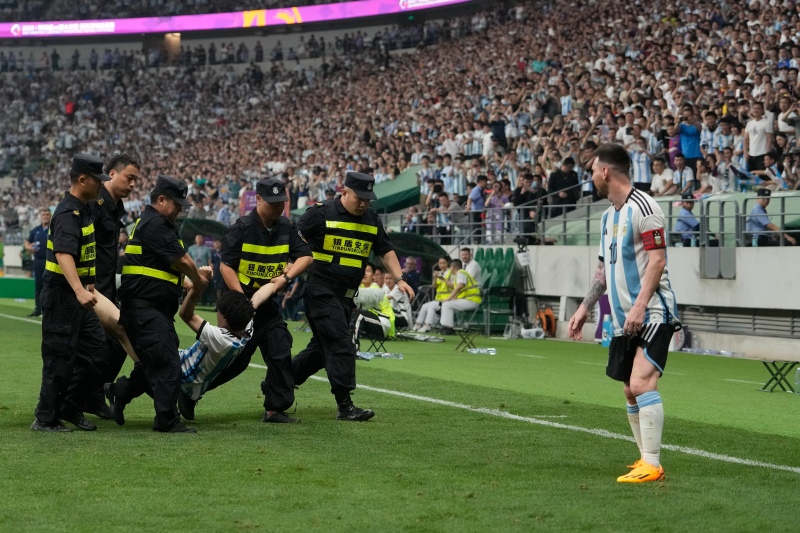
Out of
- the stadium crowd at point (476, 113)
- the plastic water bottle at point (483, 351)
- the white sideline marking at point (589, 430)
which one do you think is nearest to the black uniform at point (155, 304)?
the white sideline marking at point (589, 430)

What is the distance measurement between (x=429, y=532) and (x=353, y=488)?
121cm

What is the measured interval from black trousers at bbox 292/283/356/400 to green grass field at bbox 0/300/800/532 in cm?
40

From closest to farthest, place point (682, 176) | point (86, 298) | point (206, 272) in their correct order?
point (86, 298)
point (206, 272)
point (682, 176)

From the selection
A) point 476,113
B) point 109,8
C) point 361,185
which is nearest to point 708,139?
point 476,113

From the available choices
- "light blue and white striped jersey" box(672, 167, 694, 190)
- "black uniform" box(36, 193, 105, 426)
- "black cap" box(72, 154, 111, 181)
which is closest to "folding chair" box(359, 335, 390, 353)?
"light blue and white striped jersey" box(672, 167, 694, 190)

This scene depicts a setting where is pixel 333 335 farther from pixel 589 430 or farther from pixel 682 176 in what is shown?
pixel 682 176

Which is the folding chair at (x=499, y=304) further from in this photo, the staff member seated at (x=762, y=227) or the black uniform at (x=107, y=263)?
the black uniform at (x=107, y=263)

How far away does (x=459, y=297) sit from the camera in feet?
72.9

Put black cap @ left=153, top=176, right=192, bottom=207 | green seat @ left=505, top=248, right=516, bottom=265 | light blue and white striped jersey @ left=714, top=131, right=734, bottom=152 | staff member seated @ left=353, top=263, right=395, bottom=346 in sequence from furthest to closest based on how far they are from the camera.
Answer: green seat @ left=505, top=248, right=516, bottom=265
light blue and white striped jersey @ left=714, top=131, right=734, bottom=152
staff member seated @ left=353, top=263, right=395, bottom=346
black cap @ left=153, top=176, right=192, bottom=207

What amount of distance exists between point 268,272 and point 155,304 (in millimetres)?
1116

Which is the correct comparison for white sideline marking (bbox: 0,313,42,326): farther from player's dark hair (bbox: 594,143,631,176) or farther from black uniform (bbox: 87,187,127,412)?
player's dark hair (bbox: 594,143,631,176)

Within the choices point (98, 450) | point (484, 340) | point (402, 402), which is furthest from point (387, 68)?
point (98, 450)

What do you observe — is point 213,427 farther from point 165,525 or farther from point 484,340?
point 484,340

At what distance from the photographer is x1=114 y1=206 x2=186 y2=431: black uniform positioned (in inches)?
351
